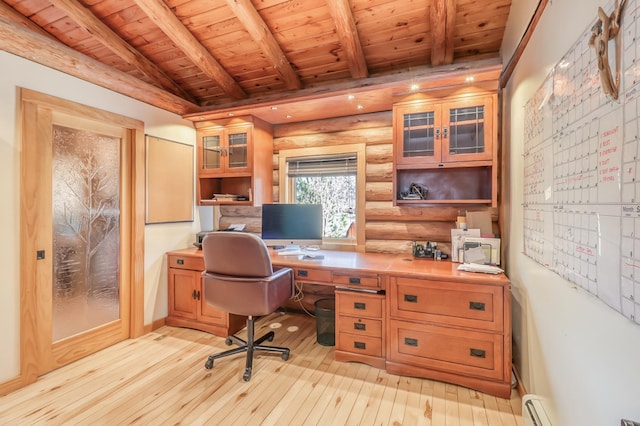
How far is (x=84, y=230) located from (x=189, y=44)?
74.4 inches

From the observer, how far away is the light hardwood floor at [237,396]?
1762mm

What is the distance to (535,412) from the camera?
4.90 ft

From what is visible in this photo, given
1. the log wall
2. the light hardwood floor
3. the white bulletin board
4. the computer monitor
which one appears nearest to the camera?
the white bulletin board

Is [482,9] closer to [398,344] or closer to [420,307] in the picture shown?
[420,307]

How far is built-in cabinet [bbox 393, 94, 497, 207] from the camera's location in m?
2.30

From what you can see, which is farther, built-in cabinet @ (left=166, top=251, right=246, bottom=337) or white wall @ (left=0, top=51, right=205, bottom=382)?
built-in cabinet @ (left=166, top=251, right=246, bottom=337)

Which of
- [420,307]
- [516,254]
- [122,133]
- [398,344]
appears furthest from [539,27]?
[122,133]

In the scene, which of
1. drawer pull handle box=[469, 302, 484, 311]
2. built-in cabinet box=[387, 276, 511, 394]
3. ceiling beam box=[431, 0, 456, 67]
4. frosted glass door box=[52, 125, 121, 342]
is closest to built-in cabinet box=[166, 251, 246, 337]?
frosted glass door box=[52, 125, 121, 342]

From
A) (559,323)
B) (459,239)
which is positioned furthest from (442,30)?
(559,323)

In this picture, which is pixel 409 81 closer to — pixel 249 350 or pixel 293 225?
pixel 293 225

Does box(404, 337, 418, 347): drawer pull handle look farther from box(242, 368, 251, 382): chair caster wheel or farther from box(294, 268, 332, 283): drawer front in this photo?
box(242, 368, 251, 382): chair caster wheel

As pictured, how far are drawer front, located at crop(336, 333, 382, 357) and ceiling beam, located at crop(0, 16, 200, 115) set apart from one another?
2.88 metres

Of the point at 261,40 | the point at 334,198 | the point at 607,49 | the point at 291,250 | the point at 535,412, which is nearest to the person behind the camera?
the point at 607,49

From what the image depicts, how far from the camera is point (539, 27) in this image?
62.1 inches
